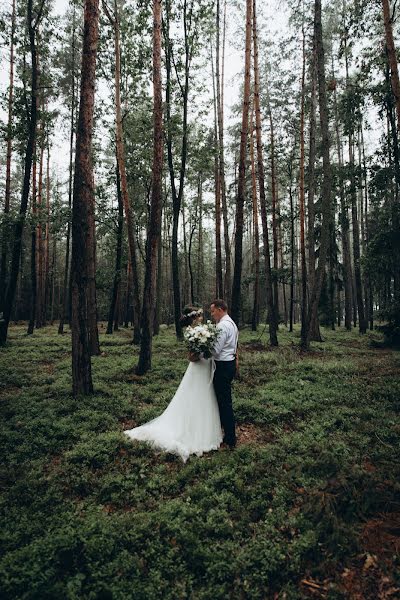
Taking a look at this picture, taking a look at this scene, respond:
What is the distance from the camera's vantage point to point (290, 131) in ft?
60.4

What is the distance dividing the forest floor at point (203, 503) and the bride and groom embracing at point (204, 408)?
0.31 metres

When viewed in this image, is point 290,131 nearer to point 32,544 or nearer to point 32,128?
point 32,128

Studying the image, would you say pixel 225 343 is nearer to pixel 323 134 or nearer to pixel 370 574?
pixel 370 574

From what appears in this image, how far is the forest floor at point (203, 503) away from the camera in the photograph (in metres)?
3.03

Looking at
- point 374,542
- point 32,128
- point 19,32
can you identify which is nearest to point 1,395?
point 374,542

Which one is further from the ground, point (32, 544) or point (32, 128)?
point (32, 128)

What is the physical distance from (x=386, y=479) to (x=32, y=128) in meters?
15.7

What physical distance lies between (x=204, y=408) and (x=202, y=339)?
1258 mm

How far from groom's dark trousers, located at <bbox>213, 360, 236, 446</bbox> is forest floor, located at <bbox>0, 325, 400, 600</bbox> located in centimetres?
34

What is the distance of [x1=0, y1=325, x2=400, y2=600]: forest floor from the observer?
3.03 m

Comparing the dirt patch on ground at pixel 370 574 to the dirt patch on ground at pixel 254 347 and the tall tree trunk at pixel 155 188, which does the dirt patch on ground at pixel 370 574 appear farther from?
the dirt patch on ground at pixel 254 347

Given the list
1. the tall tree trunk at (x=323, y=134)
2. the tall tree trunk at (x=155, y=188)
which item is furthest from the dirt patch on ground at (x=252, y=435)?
the tall tree trunk at (x=323, y=134)

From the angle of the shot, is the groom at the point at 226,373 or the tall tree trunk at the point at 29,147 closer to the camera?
the groom at the point at 226,373

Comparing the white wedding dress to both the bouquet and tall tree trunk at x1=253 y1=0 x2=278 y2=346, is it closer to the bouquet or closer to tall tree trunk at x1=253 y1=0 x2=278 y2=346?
the bouquet
